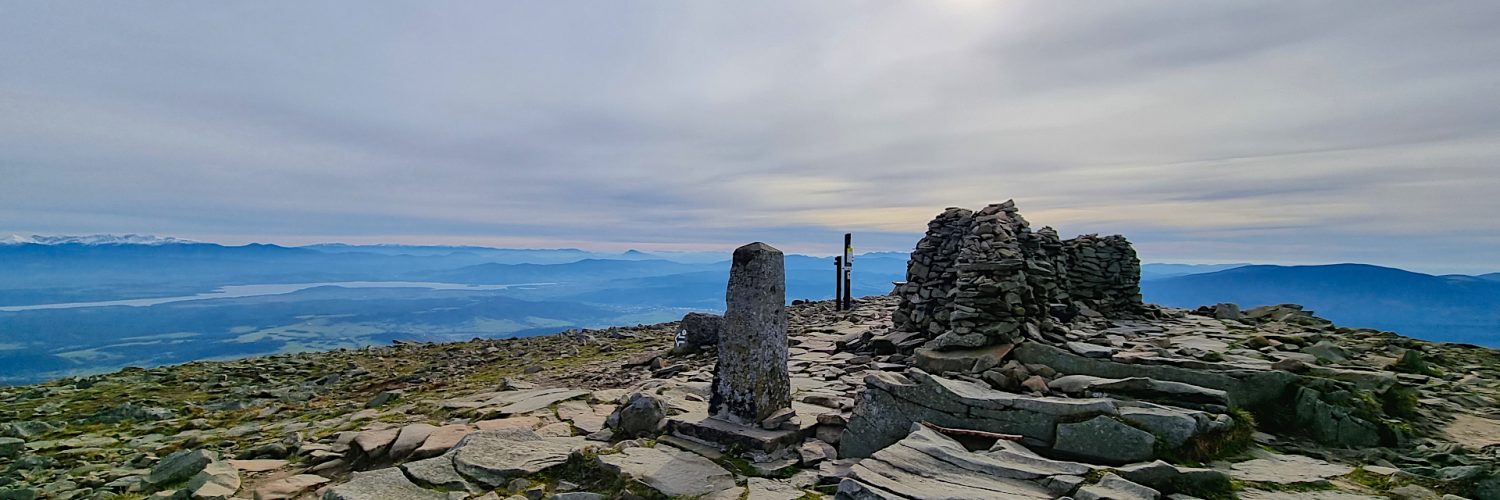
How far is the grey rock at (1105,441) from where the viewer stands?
6.95 meters

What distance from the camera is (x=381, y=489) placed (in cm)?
715

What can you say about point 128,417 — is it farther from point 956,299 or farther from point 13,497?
point 956,299

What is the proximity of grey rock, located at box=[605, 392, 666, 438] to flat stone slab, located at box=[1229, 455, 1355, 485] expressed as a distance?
7.61 m

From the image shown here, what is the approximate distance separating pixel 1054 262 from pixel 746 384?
48.1ft

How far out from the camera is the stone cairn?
1330cm

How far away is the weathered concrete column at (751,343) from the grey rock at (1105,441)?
4.04 metres

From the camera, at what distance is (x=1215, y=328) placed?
1816 centimetres

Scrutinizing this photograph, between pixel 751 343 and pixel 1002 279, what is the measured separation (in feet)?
24.7

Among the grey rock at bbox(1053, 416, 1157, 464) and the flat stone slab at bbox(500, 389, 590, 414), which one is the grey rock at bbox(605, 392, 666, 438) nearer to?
the flat stone slab at bbox(500, 389, 590, 414)

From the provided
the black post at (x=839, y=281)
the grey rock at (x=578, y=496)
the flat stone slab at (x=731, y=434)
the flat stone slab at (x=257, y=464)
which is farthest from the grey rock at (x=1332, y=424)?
the black post at (x=839, y=281)

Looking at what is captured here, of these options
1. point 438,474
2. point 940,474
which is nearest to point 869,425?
point 940,474

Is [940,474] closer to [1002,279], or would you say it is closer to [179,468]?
[1002,279]

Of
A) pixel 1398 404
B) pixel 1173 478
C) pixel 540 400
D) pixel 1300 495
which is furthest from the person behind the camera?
pixel 540 400

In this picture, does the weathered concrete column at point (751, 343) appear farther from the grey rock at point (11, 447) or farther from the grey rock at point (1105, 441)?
the grey rock at point (11, 447)
